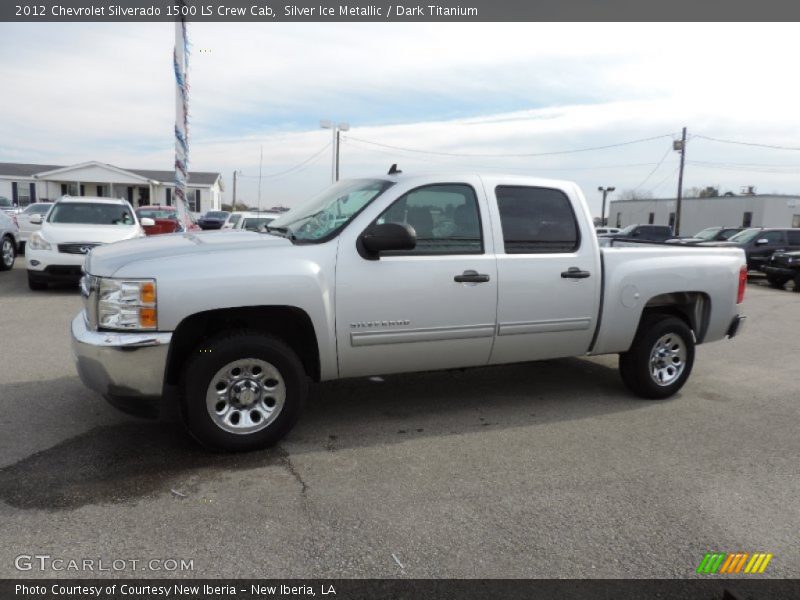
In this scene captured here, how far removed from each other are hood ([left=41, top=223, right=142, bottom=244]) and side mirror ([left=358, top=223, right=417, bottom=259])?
8.14 meters

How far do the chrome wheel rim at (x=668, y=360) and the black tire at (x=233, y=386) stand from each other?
10.8ft

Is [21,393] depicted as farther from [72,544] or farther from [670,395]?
[670,395]

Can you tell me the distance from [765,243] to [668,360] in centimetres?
1756

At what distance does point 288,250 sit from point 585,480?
2432 mm

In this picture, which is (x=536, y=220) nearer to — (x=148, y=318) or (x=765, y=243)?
(x=148, y=318)

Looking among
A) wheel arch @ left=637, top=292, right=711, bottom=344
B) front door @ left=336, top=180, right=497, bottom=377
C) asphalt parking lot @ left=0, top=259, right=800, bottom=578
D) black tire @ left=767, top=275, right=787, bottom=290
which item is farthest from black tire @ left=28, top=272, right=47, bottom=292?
black tire @ left=767, top=275, right=787, bottom=290

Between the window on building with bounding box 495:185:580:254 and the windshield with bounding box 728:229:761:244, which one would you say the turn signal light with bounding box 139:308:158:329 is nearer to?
the window on building with bounding box 495:185:580:254

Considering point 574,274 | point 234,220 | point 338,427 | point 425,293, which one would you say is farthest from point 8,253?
point 574,274

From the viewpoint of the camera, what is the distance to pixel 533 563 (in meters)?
3.02

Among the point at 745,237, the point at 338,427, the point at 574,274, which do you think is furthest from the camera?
the point at 745,237

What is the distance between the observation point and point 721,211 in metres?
55.3

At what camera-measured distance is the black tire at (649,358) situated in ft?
18.3

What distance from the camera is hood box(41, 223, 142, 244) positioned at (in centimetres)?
1098

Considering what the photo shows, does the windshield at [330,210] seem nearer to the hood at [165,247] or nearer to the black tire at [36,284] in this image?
the hood at [165,247]
